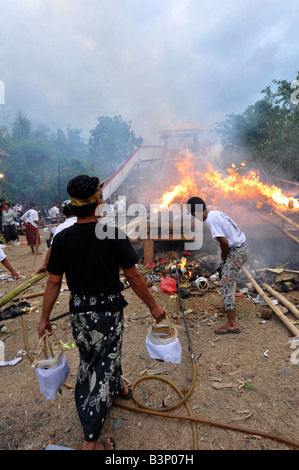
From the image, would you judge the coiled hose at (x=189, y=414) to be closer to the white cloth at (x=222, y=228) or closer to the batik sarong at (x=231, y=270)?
the batik sarong at (x=231, y=270)

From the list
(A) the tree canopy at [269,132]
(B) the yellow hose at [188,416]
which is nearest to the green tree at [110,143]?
(A) the tree canopy at [269,132]

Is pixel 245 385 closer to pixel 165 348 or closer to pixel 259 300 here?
pixel 165 348

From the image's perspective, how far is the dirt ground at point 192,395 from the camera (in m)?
2.36

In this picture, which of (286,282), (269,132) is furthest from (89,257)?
(269,132)

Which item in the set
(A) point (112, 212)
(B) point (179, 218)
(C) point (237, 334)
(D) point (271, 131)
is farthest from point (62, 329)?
(D) point (271, 131)

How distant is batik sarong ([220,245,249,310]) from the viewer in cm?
401

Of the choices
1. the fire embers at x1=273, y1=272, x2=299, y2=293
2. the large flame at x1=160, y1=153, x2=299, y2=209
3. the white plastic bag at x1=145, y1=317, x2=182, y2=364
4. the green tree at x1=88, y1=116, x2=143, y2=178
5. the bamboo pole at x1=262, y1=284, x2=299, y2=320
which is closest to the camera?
the white plastic bag at x1=145, y1=317, x2=182, y2=364

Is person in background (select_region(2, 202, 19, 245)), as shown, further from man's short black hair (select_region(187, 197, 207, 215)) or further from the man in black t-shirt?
the man in black t-shirt

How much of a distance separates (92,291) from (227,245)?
2.42 meters

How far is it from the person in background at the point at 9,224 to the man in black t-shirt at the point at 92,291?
1169cm

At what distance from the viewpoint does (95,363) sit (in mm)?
2166

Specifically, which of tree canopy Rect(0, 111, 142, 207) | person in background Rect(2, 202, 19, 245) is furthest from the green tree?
person in background Rect(2, 202, 19, 245)
